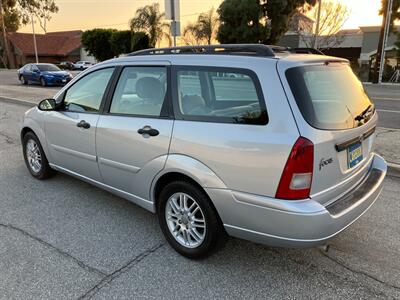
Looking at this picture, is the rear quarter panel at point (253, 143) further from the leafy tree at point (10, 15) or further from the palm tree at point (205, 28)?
the leafy tree at point (10, 15)

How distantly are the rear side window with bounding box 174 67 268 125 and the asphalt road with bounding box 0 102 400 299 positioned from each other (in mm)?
1242

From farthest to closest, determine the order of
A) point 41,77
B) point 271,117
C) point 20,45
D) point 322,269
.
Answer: point 20,45 < point 41,77 < point 322,269 < point 271,117

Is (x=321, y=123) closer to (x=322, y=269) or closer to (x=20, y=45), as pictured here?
(x=322, y=269)

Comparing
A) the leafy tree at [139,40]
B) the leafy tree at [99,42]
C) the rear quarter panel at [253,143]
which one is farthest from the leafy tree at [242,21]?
the rear quarter panel at [253,143]

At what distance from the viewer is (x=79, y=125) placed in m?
3.96

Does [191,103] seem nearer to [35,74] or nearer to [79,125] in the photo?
[79,125]

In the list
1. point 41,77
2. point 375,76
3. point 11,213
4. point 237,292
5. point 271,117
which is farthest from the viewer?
point 375,76

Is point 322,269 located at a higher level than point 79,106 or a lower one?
lower

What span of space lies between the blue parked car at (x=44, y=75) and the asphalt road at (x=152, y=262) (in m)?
20.3

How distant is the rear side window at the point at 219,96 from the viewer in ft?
8.75

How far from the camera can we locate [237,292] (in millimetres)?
2727

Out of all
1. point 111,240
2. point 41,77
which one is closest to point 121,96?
point 111,240

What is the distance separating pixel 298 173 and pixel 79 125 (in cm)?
251

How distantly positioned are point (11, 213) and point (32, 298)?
5.43ft
